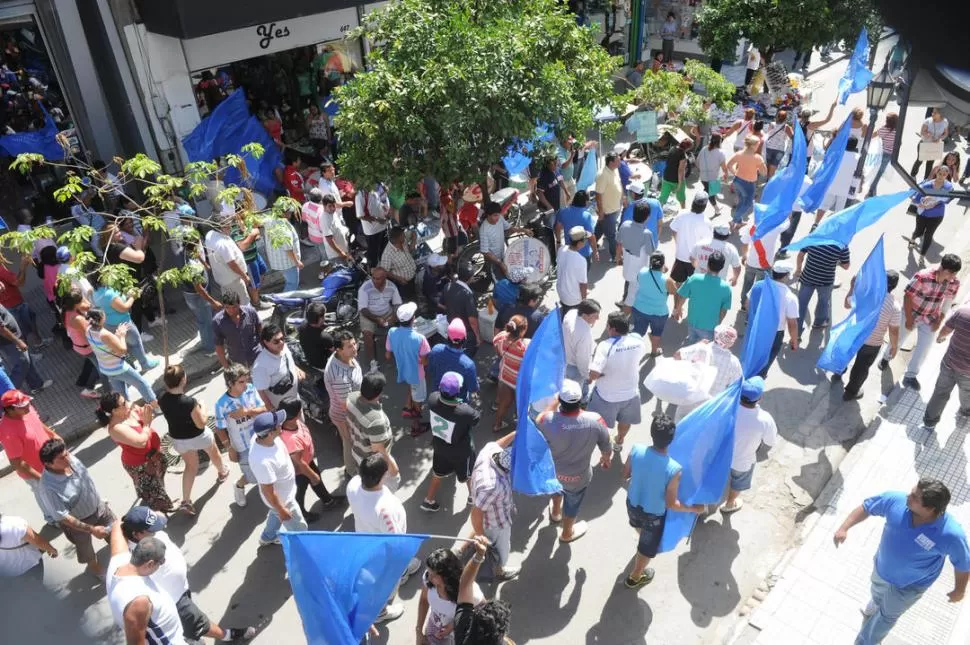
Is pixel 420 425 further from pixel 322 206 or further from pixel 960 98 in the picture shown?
pixel 960 98

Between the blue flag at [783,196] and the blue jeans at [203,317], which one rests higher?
the blue flag at [783,196]

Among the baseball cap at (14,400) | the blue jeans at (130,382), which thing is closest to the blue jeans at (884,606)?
the baseball cap at (14,400)

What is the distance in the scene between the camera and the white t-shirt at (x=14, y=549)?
4.92 m

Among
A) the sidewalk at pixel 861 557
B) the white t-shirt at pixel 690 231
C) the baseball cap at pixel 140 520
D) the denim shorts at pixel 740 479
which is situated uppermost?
the baseball cap at pixel 140 520

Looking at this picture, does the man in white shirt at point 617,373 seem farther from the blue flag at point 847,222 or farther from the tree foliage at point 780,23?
the tree foliage at point 780,23

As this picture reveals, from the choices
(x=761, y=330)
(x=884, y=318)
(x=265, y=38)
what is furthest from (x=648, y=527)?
(x=265, y=38)

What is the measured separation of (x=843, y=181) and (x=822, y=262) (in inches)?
126

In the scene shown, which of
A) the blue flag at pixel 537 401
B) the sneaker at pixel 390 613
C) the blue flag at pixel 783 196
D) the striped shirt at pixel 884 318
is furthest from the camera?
the blue flag at pixel 783 196

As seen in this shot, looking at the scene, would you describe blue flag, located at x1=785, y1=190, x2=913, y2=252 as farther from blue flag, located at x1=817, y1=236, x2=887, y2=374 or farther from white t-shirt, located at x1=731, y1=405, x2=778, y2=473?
white t-shirt, located at x1=731, y1=405, x2=778, y2=473

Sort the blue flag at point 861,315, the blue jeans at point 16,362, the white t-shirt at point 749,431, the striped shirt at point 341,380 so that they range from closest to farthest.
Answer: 1. the white t-shirt at point 749,431
2. the striped shirt at point 341,380
3. the blue flag at point 861,315
4. the blue jeans at point 16,362

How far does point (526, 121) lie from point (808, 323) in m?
4.51

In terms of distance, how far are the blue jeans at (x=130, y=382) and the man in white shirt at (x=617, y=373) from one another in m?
4.72

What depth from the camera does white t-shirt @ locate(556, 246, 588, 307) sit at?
26.5ft

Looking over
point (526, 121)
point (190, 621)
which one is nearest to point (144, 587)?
point (190, 621)
